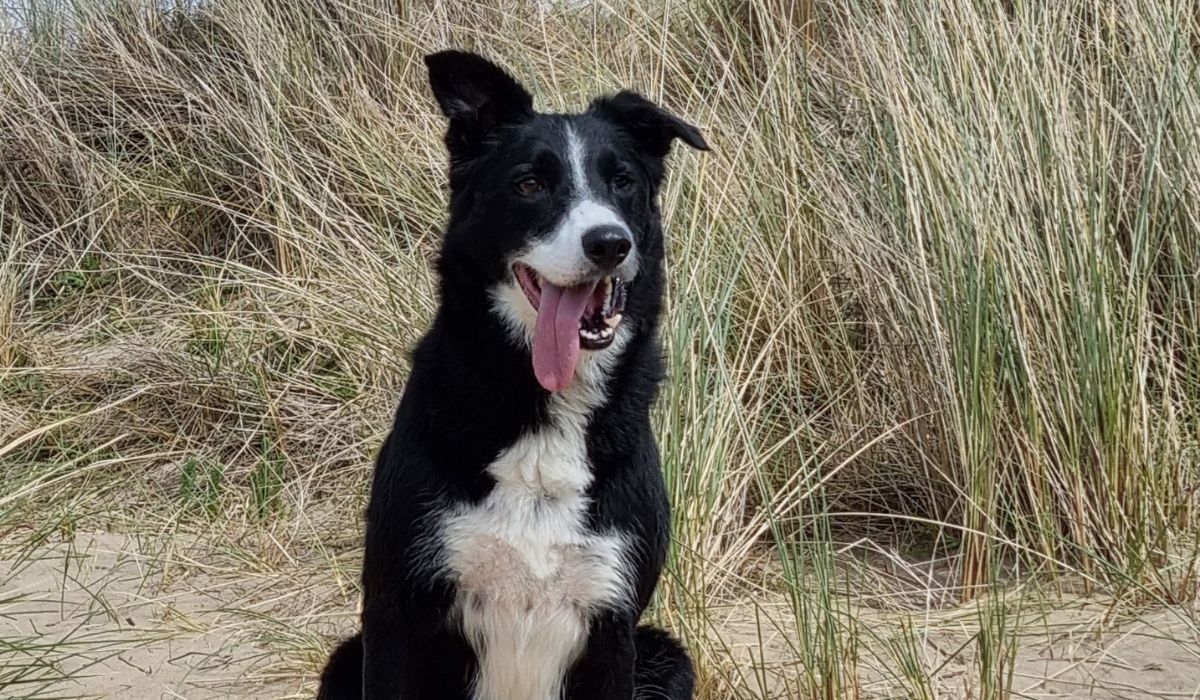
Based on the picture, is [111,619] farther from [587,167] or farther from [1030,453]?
[1030,453]

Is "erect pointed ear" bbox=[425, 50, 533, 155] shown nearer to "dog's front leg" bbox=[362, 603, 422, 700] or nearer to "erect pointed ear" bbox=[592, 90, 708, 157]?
"erect pointed ear" bbox=[592, 90, 708, 157]

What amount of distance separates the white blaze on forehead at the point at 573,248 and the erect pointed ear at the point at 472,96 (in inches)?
12.6

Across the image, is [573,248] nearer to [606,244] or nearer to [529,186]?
[606,244]

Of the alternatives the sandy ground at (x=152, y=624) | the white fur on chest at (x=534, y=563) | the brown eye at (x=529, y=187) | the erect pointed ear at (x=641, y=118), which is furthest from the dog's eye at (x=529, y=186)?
the sandy ground at (x=152, y=624)

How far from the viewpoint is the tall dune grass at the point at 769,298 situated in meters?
3.26

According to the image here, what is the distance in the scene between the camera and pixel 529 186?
258 centimetres

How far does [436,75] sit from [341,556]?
1873 millimetres

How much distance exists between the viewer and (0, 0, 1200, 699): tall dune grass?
3262 mm

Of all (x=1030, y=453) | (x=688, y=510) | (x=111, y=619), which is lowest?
(x=111, y=619)

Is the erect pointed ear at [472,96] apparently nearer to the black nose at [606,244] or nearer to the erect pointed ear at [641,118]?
the erect pointed ear at [641,118]

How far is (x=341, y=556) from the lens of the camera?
399cm

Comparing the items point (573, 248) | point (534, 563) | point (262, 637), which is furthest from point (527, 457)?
point (262, 637)

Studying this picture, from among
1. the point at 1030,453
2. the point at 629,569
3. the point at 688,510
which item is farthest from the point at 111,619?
the point at 1030,453

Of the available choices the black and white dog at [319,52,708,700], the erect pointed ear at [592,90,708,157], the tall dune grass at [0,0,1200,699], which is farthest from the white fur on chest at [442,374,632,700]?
the erect pointed ear at [592,90,708,157]
